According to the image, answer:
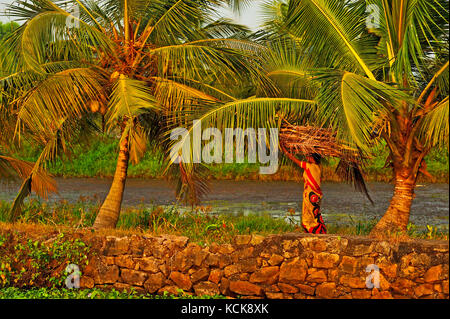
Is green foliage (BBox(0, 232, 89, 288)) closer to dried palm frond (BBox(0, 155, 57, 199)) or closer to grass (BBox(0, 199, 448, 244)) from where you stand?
grass (BBox(0, 199, 448, 244))

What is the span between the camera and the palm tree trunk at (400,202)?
8047mm

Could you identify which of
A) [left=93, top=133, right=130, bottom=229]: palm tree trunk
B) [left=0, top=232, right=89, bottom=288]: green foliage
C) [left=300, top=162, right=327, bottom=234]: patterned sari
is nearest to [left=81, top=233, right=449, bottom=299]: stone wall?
[left=0, top=232, right=89, bottom=288]: green foliage

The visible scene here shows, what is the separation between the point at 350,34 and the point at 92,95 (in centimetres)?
427

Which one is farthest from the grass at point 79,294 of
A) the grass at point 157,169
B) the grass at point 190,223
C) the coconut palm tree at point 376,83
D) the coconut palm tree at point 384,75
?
the grass at point 157,169

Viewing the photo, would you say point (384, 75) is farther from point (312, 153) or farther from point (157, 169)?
point (157, 169)

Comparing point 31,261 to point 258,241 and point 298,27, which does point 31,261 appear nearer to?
point 258,241

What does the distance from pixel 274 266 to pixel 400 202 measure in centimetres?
211

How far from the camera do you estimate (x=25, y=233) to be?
865 centimetres

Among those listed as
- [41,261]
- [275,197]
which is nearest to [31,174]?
[41,261]

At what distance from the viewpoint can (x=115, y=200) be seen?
10070mm

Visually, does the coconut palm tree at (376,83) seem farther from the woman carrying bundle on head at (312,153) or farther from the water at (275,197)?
the water at (275,197)

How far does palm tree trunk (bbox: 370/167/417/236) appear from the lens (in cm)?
805

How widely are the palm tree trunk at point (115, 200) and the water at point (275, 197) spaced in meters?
1.07

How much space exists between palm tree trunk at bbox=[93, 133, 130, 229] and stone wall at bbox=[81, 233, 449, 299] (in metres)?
1.71
